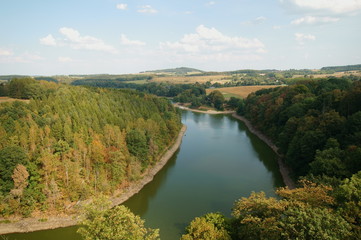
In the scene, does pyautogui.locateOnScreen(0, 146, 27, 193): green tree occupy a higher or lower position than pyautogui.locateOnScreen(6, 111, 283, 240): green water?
higher

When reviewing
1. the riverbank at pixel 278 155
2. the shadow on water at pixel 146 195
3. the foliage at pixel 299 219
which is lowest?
the shadow on water at pixel 146 195

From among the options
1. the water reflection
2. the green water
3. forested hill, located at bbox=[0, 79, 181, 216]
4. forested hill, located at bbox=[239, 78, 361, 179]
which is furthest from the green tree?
the water reflection

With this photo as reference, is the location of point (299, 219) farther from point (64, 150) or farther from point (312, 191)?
point (64, 150)

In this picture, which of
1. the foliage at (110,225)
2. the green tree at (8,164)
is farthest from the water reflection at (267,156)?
the green tree at (8,164)

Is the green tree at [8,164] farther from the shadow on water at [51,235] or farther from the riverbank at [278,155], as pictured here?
the riverbank at [278,155]

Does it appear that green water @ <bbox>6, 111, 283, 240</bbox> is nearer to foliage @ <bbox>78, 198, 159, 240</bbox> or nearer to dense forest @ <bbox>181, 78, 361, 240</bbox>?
dense forest @ <bbox>181, 78, 361, 240</bbox>

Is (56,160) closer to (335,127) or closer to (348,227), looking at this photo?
(348,227)

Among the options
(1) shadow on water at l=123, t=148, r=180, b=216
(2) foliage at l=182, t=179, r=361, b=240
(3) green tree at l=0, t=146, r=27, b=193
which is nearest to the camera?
(2) foliage at l=182, t=179, r=361, b=240
